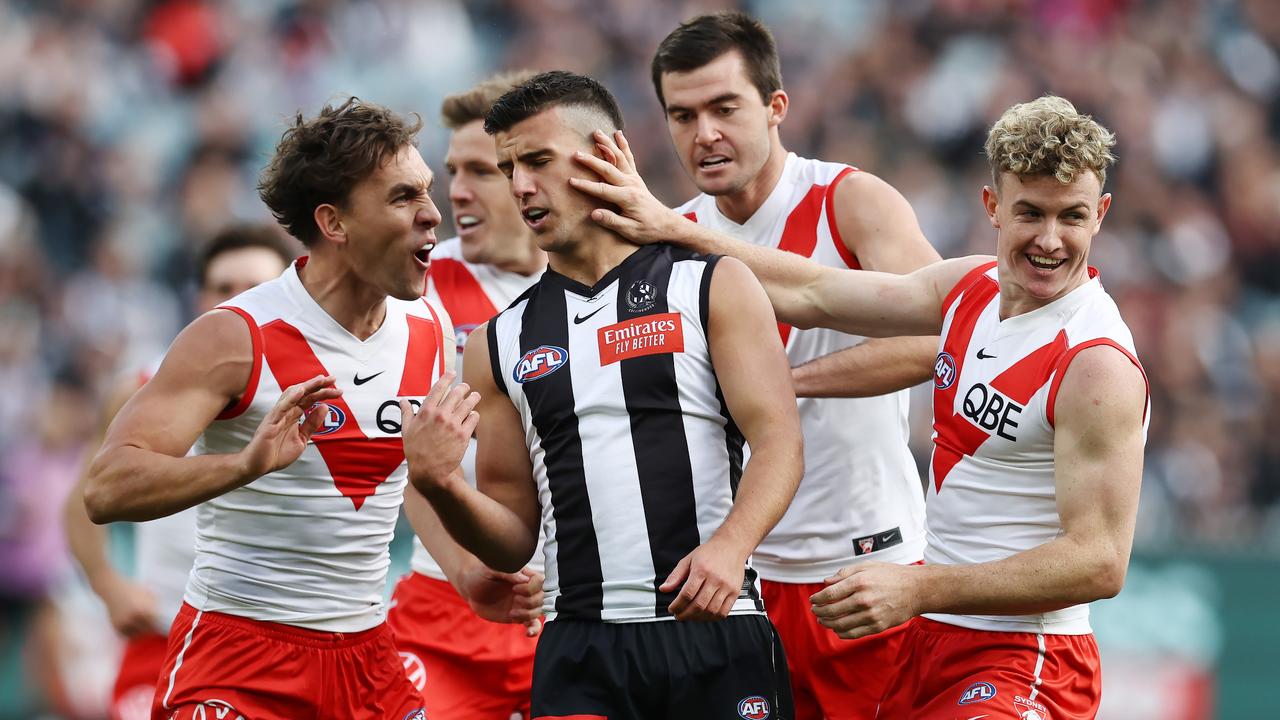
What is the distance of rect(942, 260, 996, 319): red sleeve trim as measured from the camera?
5.09 metres

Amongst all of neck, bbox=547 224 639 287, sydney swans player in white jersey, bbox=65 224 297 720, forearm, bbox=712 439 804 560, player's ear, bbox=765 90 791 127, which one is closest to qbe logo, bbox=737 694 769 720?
forearm, bbox=712 439 804 560

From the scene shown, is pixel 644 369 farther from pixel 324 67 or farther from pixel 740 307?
pixel 324 67

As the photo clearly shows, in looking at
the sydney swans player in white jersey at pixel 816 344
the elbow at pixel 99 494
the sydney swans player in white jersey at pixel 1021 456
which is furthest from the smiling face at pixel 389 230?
the sydney swans player in white jersey at pixel 816 344

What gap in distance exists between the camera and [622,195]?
4.70 m

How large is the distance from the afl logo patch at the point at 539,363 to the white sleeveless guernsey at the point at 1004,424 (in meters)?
1.26

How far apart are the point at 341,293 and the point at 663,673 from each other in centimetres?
179

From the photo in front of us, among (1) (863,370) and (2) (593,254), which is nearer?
(2) (593,254)

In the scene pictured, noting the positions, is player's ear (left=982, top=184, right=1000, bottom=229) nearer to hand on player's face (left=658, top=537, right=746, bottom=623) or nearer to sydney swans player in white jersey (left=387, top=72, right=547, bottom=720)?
hand on player's face (left=658, top=537, right=746, bottom=623)

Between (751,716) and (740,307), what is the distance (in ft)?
3.86

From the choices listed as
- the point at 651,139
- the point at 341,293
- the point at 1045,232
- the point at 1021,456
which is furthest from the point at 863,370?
the point at 651,139

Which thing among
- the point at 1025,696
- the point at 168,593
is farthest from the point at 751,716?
the point at 168,593

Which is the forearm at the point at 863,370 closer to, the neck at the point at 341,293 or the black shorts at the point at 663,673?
the black shorts at the point at 663,673

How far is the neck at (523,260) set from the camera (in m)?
6.68

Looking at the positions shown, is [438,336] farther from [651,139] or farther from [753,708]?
[651,139]
